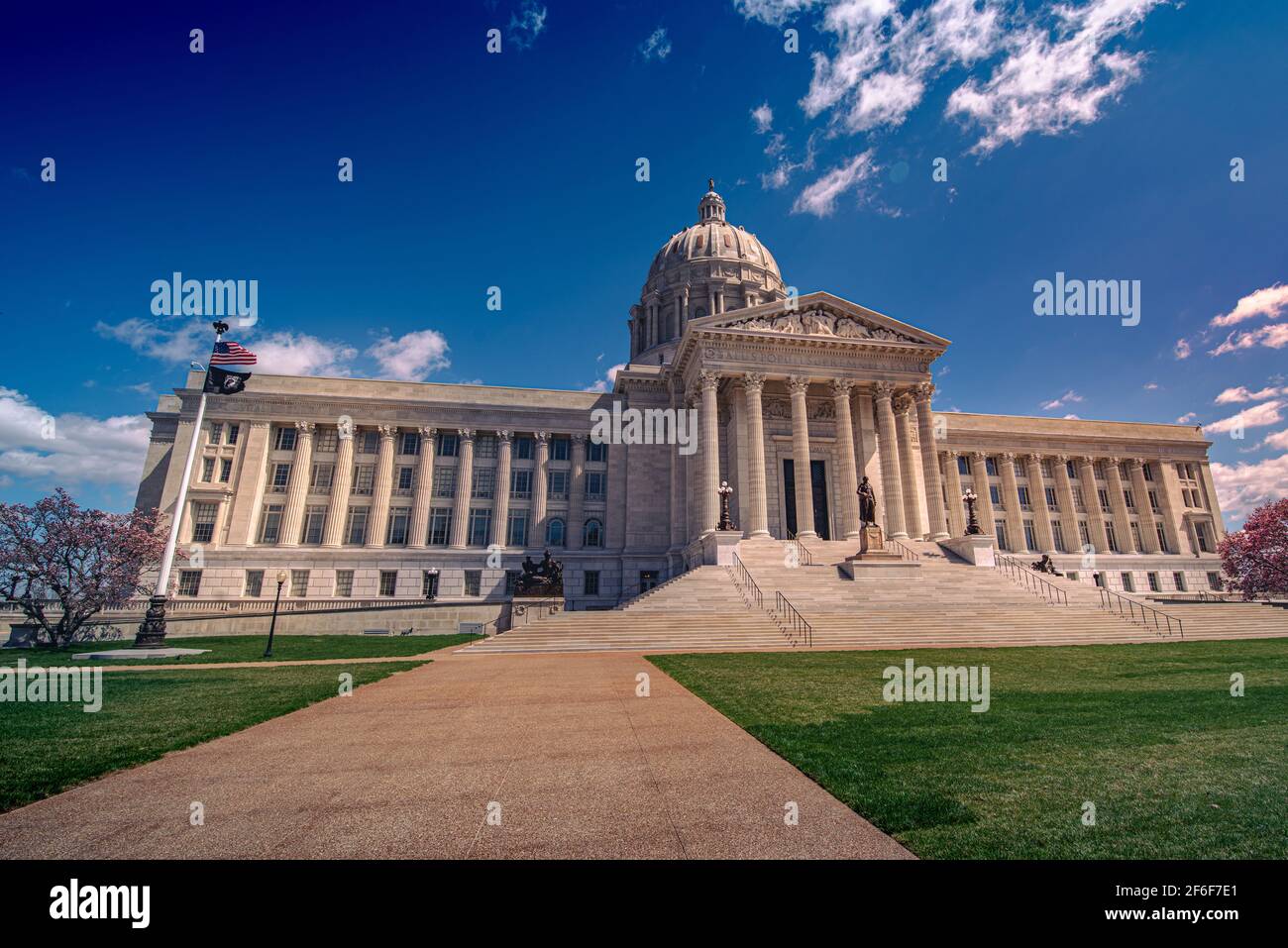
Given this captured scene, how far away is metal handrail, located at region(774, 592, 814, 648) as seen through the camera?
21109 millimetres

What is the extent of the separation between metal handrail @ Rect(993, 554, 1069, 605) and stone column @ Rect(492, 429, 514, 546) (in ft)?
111

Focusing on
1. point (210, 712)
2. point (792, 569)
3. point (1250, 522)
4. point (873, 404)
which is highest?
point (873, 404)

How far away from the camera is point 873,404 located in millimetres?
40188

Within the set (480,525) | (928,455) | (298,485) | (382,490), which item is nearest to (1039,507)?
(928,455)

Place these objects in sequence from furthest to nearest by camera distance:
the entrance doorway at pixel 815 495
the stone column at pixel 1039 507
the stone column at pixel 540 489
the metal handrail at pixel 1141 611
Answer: the stone column at pixel 1039 507 < the stone column at pixel 540 489 < the entrance doorway at pixel 815 495 < the metal handrail at pixel 1141 611

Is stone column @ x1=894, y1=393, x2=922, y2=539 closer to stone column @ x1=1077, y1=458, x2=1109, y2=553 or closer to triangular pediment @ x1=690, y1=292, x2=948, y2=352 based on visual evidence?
triangular pediment @ x1=690, y1=292, x2=948, y2=352

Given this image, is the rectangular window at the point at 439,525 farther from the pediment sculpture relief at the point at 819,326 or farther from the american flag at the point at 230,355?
the pediment sculpture relief at the point at 819,326

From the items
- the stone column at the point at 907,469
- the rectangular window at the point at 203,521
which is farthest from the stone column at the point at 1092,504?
the rectangular window at the point at 203,521

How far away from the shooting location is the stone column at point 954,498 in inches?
2041

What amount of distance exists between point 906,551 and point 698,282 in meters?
37.4

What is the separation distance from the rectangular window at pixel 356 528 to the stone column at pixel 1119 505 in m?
68.8
